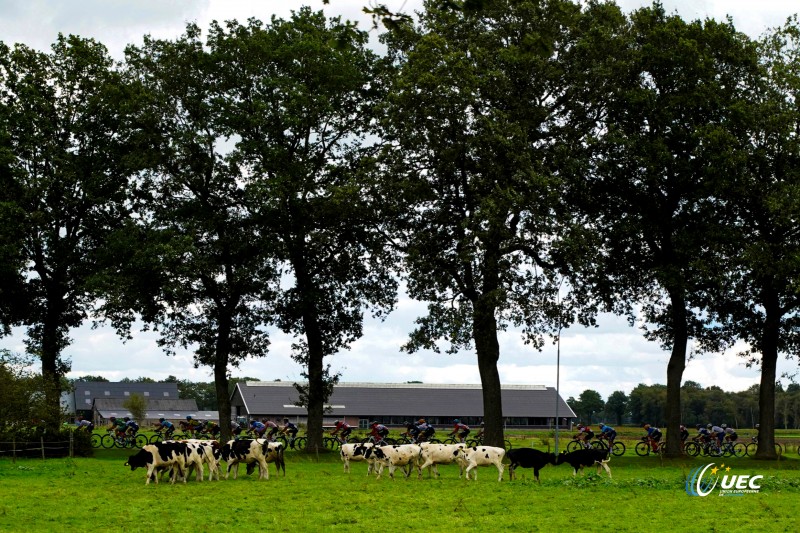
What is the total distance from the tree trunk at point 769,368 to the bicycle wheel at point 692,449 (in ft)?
10.3

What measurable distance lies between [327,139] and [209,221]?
7244 millimetres

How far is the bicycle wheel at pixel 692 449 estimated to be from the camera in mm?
46438

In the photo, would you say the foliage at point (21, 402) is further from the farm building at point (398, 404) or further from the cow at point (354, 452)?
the farm building at point (398, 404)

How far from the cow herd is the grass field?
2.01 feet

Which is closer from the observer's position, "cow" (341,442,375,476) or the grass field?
the grass field

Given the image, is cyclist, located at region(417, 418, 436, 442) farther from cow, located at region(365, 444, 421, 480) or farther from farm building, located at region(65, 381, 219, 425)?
farm building, located at region(65, 381, 219, 425)

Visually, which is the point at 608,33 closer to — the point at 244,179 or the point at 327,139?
the point at 327,139

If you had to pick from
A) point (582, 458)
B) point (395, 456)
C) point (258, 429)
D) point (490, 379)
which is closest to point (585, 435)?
point (490, 379)

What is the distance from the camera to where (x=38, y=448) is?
41.0 metres

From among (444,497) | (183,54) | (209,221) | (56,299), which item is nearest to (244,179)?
(209,221)

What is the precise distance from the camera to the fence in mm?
40625

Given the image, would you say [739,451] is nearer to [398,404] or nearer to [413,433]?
[413,433]

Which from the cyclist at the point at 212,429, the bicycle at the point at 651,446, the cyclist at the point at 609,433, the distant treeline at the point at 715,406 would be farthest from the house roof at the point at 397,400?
the cyclist at the point at 609,433

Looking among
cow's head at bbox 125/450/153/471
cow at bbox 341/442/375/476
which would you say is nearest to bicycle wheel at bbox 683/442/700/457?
cow at bbox 341/442/375/476
